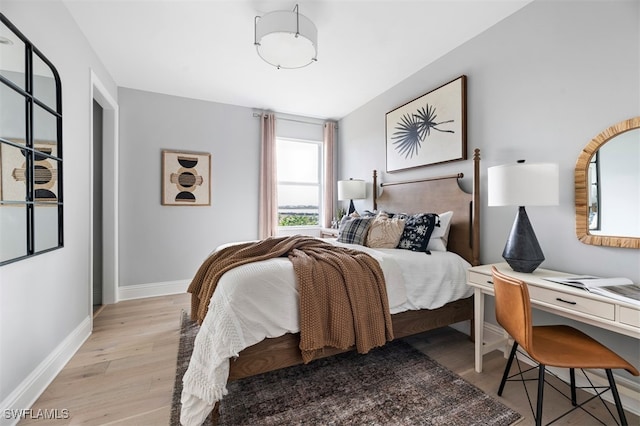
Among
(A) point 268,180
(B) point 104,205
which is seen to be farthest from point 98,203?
(A) point 268,180

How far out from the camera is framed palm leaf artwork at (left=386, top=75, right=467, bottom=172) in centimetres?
260

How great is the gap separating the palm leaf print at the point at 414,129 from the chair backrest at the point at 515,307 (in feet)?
5.48

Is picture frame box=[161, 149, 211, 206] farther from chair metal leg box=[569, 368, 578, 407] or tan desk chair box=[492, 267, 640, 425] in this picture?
chair metal leg box=[569, 368, 578, 407]

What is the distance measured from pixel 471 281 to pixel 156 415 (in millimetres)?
2121

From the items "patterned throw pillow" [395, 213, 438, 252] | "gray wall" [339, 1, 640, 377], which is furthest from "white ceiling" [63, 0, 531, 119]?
"patterned throw pillow" [395, 213, 438, 252]

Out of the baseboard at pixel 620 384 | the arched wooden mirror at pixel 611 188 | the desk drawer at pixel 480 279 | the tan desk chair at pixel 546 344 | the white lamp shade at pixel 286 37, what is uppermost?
the white lamp shade at pixel 286 37

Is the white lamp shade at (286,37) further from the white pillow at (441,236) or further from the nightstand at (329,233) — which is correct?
the nightstand at (329,233)

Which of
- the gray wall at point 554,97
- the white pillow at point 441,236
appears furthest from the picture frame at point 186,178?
the gray wall at point 554,97

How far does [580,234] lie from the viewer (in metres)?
1.81

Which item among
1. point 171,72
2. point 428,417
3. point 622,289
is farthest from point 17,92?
point 622,289

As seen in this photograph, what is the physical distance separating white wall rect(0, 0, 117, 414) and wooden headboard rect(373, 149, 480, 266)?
3055 millimetres

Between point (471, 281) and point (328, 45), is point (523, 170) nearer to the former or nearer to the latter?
point (471, 281)

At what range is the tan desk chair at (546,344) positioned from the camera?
1.27 meters

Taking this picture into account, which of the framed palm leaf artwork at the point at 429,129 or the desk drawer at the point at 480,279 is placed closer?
the desk drawer at the point at 480,279
